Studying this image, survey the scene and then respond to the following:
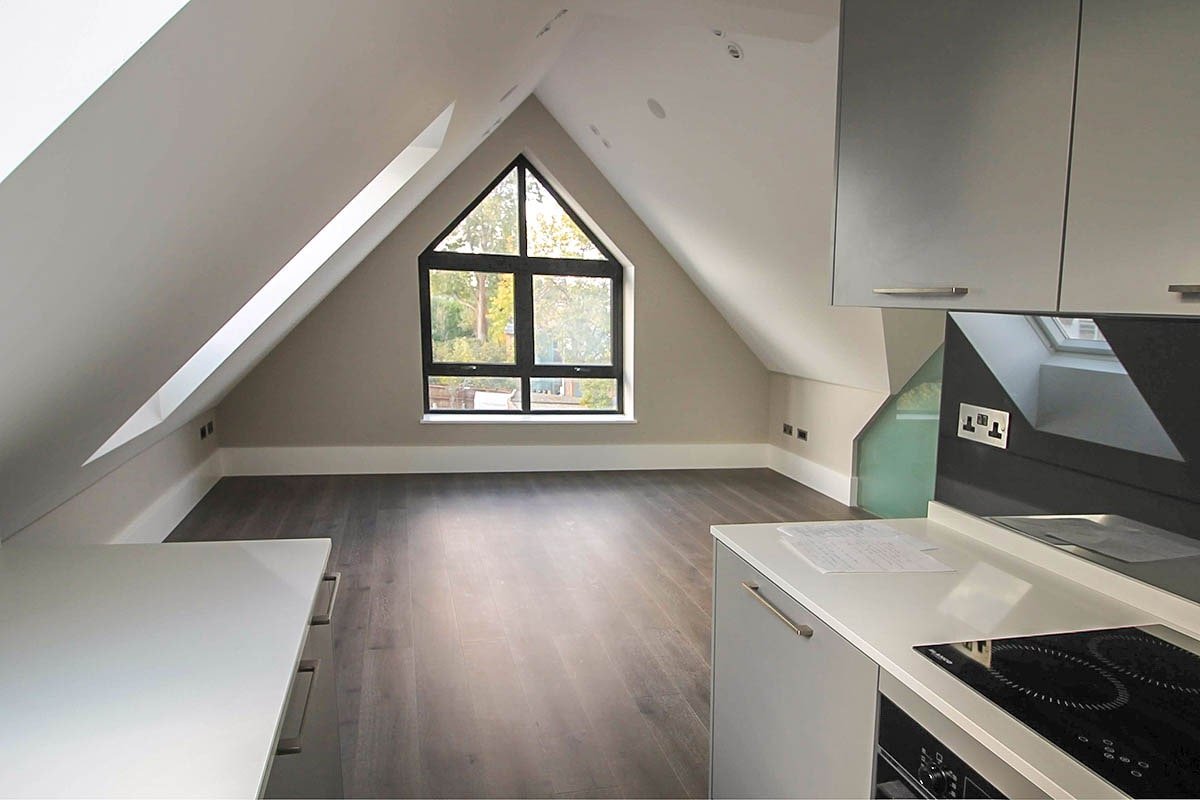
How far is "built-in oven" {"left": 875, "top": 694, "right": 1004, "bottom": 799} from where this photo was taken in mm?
1002

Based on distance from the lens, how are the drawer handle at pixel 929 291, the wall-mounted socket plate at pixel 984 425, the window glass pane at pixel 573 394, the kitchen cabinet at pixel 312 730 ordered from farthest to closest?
the window glass pane at pixel 573 394, the wall-mounted socket plate at pixel 984 425, the drawer handle at pixel 929 291, the kitchen cabinet at pixel 312 730

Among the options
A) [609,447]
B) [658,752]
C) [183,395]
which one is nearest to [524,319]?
[609,447]

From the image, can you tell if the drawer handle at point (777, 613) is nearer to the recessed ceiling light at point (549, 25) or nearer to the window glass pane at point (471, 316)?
the recessed ceiling light at point (549, 25)

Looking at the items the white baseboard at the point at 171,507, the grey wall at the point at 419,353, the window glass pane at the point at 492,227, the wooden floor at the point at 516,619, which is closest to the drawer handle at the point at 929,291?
the wooden floor at the point at 516,619

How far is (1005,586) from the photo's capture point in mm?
1437

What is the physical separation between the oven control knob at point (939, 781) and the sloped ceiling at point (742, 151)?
2.14 metres

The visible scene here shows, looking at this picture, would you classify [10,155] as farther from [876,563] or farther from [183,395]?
[183,395]

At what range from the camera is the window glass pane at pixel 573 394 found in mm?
6305

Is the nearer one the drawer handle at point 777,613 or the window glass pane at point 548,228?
the drawer handle at point 777,613

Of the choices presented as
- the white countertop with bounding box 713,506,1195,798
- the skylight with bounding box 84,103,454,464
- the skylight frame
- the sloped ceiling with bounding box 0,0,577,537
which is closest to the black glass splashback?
the skylight frame

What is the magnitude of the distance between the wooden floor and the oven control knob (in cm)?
120

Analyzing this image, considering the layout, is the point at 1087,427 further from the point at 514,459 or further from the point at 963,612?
the point at 514,459

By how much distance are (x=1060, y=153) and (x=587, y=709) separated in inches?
86.2

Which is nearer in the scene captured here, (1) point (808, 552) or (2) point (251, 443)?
(1) point (808, 552)
